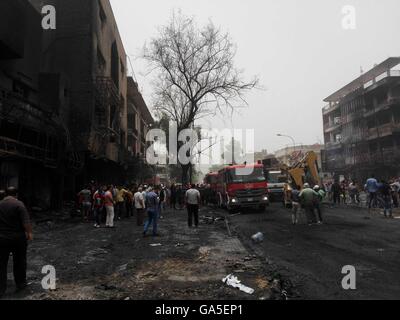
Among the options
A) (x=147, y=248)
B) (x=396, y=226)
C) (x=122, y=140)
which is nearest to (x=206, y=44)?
(x=122, y=140)

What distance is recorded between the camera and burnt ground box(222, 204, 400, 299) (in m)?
6.28

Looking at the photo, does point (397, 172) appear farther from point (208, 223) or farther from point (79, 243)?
point (79, 243)

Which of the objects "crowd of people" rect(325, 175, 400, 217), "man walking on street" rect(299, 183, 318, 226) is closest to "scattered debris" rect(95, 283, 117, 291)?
"man walking on street" rect(299, 183, 318, 226)

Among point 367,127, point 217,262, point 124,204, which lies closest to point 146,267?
point 217,262

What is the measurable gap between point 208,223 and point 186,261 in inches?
356

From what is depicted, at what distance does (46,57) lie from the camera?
80.9 feet

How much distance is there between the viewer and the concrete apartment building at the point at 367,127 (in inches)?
1729

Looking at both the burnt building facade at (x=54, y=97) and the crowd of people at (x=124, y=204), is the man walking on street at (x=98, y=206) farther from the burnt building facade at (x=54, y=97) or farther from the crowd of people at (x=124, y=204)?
the burnt building facade at (x=54, y=97)

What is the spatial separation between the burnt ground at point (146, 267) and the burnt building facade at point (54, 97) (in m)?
5.93

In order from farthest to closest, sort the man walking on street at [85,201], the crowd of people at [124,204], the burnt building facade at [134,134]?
1. the burnt building facade at [134,134]
2. the man walking on street at [85,201]
3. the crowd of people at [124,204]

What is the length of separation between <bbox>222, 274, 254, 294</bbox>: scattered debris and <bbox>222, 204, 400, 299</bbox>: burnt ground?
76cm

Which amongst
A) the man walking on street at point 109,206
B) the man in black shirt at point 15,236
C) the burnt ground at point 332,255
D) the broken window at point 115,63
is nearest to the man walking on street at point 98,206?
the man walking on street at point 109,206

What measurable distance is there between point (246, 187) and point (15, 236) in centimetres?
1609

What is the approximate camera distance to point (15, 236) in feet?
22.0
